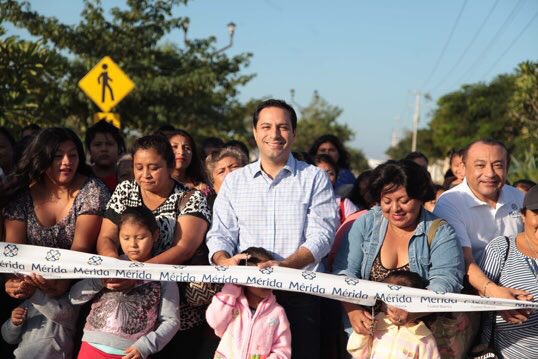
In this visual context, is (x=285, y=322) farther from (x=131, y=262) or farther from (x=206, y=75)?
(x=206, y=75)

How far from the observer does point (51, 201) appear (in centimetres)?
502

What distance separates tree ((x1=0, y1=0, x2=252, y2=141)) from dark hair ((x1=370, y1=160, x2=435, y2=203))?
14.4 meters

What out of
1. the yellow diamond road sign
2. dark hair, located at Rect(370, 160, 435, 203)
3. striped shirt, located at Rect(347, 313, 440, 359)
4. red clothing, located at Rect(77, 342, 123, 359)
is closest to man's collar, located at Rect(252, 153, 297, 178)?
dark hair, located at Rect(370, 160, 435, 203)

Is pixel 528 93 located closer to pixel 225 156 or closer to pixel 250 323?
pixel 225 156

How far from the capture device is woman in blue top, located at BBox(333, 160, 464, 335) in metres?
4.42

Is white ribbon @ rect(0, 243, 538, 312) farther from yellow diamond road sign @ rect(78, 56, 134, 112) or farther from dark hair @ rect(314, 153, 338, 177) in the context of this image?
yellow diamond road sign @ rect(78, 56, 134, 112)

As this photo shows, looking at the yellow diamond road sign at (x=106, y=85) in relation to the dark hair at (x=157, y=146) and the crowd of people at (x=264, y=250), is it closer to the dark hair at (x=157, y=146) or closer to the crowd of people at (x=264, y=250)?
the crowd of people at (x=264, y=250)

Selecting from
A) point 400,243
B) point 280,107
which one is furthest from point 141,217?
point 400,243

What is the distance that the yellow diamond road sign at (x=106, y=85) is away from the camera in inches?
475

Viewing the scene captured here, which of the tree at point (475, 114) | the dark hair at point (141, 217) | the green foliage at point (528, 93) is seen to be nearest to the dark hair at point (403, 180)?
the dark hair at point (141, 217)

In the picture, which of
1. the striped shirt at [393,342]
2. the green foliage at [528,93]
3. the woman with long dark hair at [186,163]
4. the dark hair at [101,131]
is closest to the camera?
the striped shirt at [393,342]

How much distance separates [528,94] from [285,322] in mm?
18086

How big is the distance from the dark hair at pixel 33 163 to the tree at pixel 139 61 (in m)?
13.2

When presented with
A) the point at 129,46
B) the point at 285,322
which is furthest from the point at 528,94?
the point at 285,322
